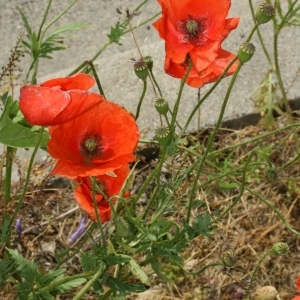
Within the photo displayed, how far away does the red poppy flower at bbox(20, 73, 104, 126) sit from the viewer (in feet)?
3.68

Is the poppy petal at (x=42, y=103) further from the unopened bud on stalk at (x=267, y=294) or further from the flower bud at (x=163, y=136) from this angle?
the unopened bud on stalk at (x=267, y=294)

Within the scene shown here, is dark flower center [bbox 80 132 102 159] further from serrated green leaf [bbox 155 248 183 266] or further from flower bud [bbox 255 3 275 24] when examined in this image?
flower bud [bbox 255 3 275 24]

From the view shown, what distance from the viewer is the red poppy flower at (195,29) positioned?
1.34 m

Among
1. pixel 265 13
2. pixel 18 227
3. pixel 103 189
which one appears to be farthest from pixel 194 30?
pixel 18 227

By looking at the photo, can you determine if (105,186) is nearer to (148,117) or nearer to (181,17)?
(181,17)

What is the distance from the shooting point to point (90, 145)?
1.29m

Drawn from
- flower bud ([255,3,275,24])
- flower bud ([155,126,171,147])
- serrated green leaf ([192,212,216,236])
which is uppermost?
flower bud ([255,3,275,24])

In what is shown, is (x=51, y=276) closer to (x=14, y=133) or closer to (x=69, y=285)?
(x=69, y=285)

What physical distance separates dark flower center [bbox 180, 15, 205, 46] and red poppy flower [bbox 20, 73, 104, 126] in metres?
0.30

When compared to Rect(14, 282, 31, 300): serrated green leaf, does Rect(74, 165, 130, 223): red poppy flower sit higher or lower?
higher

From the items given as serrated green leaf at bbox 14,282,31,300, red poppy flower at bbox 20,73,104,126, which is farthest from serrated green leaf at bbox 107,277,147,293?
red poppy flower at bbox 20,73,104,126

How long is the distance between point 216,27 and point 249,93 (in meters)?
0.83

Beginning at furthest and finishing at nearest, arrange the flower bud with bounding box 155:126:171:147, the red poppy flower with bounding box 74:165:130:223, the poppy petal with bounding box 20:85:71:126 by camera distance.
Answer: the red poppy flower with bounding box 74:165:130:223
the flower bud with bounding box 155:126:171:147
the poppy petal with bounding box 20:85:71:126

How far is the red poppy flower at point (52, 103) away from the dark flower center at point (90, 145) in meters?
0.12
